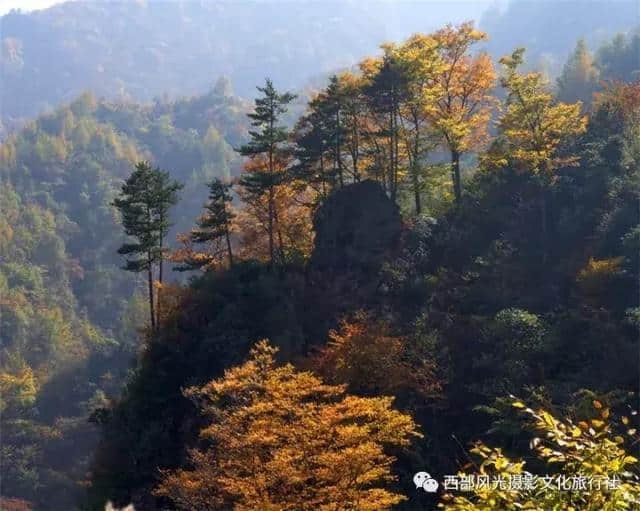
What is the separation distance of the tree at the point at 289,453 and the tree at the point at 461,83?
55.2 ft

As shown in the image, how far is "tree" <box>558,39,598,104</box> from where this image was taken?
62544mm

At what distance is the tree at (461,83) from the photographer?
29.3 metres

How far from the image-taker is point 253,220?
33.6 metres

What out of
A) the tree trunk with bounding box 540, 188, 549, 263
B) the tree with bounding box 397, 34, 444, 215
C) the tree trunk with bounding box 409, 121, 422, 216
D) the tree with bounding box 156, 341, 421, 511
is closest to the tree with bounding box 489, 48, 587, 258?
the tree trunk with bounding box 540, 188, 549, 263

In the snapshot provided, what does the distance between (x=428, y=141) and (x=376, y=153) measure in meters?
2.84

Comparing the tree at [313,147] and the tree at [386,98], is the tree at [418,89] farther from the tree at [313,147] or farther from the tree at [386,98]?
the tree at [313,147]

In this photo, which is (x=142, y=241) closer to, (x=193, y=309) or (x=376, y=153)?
(x=193, y=309)

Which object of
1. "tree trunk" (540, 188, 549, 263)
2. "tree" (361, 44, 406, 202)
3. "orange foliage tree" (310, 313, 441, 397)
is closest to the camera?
"orange foliage tree" (310, 313, 441, 397)

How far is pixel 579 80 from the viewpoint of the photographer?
64.1 m

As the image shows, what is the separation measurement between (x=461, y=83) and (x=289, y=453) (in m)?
22.5

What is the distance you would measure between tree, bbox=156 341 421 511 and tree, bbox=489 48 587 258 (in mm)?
14031

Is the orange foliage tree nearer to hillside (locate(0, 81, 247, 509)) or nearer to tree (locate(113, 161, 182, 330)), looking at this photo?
tree (locate(113, 161, 182, 330))

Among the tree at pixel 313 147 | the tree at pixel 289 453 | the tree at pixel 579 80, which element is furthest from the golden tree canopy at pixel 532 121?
the tree at pixel 579 80

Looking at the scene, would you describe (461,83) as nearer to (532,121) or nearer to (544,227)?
(532,121)
